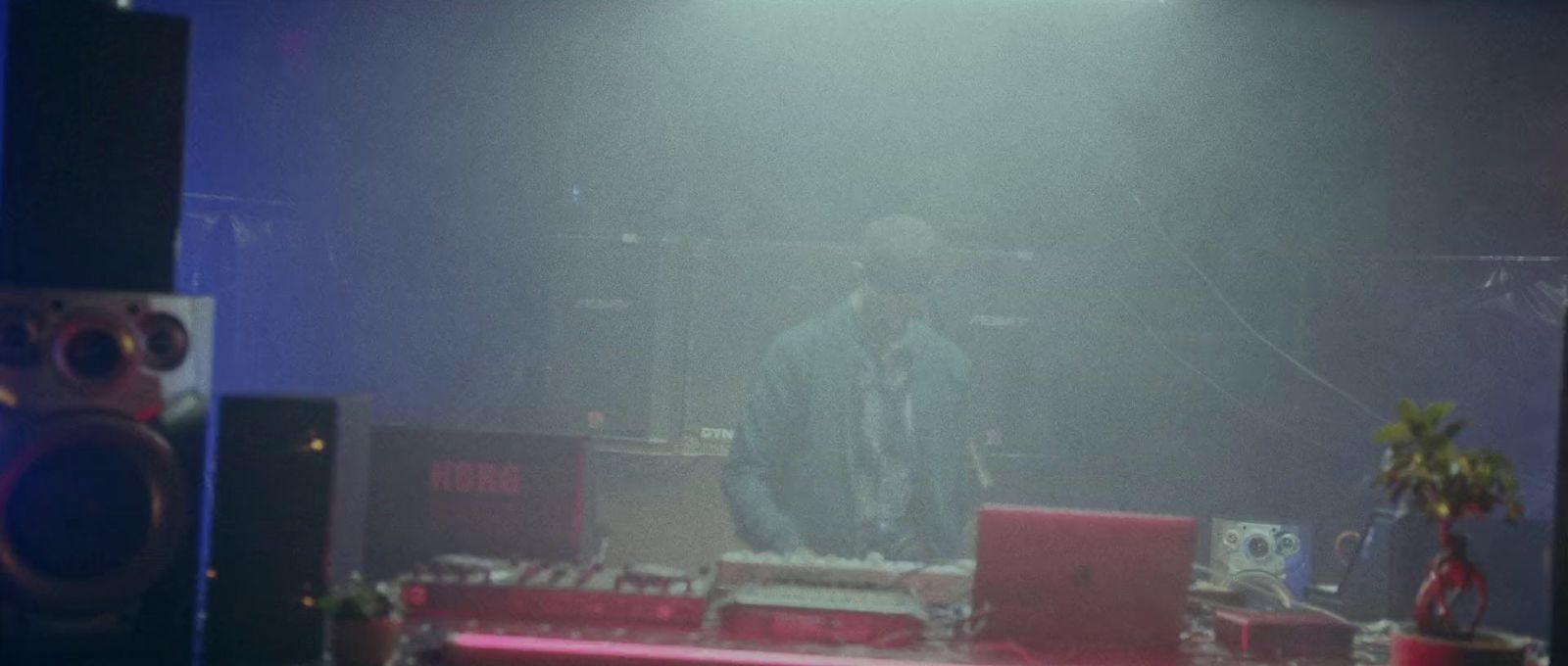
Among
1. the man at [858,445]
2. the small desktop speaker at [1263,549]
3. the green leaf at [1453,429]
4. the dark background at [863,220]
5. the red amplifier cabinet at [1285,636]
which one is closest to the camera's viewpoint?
the green leaf at [1453,429]

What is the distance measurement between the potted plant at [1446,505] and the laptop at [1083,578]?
40 centimetres

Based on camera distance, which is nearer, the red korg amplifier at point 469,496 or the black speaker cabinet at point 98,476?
the black speaker cabinet at point 98,476

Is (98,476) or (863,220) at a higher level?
(863,220)

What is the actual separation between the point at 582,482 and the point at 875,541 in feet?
4.80

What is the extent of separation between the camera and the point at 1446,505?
2186 millimetres

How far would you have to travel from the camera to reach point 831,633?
222 cm

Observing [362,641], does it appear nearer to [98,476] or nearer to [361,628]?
[361,628]

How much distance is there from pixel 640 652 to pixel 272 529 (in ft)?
2.33

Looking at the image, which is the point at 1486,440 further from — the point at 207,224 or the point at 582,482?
the point at 207,224

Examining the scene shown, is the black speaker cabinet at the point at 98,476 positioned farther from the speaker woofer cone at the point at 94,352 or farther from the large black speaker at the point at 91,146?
the large black speaker at the point at 91,146

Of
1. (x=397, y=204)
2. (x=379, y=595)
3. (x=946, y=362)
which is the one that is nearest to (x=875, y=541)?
(x=946, y=362)

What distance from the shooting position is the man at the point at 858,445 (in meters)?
3.88

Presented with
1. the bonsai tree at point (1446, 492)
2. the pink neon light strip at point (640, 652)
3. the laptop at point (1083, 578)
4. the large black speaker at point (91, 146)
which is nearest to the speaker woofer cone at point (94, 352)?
the large black speaker at point (91, 146)

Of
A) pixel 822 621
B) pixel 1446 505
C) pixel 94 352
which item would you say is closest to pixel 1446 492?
pixel 1446 505
